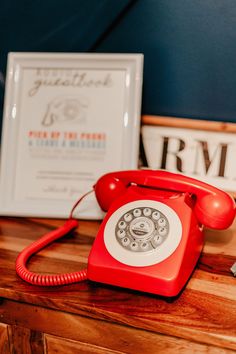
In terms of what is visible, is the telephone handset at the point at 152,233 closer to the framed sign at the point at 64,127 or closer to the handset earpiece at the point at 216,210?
the handset earpiece at the point at 216,210

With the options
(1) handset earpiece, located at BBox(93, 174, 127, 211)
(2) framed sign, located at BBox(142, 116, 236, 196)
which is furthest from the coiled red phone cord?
(2) framed sign, located at BBox(142, 116, 236, 196)

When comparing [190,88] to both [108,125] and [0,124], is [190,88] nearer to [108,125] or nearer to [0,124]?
[108,125]

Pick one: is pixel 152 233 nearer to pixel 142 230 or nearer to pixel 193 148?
pixel 142 230

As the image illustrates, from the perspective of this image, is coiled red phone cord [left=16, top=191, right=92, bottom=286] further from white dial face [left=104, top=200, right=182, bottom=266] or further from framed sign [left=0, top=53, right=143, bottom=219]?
framed sign [left=0, top=53, right=143, bottom=219]

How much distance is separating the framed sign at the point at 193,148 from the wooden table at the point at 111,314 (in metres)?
0.29

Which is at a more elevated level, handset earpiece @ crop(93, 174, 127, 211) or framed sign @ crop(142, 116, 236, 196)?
framed sign @ crop(142, 116, 236, 196)

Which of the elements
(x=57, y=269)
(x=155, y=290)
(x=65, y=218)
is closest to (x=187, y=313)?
(x=155, y=290)

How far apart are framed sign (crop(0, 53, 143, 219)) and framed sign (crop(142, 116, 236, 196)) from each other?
95mm

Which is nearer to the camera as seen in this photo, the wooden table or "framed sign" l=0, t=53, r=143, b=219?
the wooden table

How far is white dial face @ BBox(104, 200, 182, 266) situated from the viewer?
77cm

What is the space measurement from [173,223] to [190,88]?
49 cm

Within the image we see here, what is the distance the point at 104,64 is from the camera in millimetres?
1166

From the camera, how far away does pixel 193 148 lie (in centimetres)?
117

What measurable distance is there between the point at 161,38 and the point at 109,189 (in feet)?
1.59
